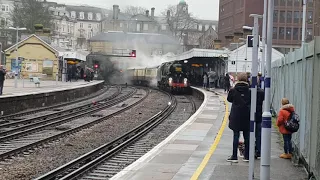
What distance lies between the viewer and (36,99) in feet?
98.5

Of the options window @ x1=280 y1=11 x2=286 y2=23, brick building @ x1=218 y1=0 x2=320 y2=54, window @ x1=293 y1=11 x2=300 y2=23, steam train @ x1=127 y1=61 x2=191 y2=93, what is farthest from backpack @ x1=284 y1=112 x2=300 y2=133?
window @ x1=293 y1=11 x2=300 y2=23

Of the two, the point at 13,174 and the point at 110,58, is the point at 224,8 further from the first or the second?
the point at 13,174

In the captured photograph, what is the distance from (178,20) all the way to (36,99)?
97089mm

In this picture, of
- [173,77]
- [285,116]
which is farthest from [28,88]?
[285,116]

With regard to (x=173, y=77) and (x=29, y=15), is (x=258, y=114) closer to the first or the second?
(x=173, y=77)

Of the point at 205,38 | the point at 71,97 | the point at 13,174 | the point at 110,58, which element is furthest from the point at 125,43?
the point at 13,174

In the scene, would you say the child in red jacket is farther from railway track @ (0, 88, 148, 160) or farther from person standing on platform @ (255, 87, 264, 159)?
railway track @ (0, 88, 148, 160)

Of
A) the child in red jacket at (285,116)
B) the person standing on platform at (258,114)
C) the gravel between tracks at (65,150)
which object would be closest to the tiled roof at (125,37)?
the gravel between tracks at (65,150)

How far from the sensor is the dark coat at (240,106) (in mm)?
10414

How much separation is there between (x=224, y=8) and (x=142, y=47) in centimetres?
2206

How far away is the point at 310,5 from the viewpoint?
274ft

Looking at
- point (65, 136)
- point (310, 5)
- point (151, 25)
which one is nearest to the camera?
point (65, 136)

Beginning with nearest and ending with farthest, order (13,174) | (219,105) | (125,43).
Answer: (13,174) < (219,105) < (125,43)

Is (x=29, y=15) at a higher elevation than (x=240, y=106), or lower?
higher
